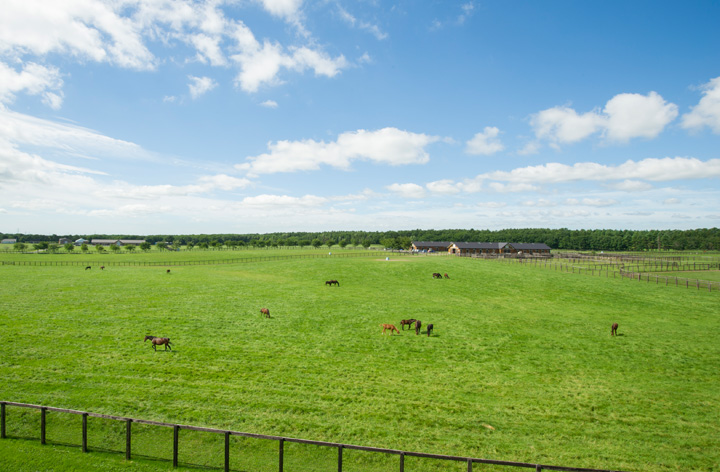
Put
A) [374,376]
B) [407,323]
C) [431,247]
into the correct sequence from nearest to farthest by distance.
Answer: [374,376] < [407,323] < [431,247]

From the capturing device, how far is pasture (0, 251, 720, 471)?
11.5m

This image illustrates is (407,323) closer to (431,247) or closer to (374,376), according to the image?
(374,376)

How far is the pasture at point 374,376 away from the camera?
11508 millimetres

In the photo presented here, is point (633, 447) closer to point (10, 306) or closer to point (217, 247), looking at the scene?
point (10, 306)

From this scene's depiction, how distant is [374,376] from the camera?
663 inches

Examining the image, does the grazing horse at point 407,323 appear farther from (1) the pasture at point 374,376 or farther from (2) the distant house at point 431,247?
(2) the distant house at point 431,247

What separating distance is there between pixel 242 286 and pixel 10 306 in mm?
19518

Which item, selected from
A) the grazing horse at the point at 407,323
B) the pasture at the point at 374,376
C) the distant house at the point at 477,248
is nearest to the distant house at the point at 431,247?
the distant house at the point at 477,248

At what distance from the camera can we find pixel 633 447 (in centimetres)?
1159

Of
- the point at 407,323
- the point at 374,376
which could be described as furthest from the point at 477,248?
the point at 374,376

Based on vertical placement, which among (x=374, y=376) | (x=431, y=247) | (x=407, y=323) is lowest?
(x=374, y=376)

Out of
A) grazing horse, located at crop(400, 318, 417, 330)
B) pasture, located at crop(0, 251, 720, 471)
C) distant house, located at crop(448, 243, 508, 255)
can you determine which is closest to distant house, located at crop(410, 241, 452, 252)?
distant house, located at crop(448, 243, 508, 255)

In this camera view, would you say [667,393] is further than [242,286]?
No

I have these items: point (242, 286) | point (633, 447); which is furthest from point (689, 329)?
point (242, 286)
